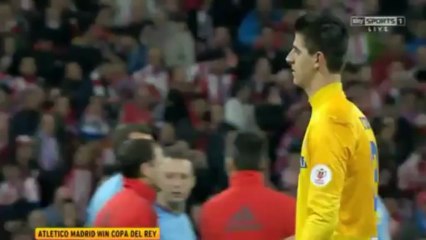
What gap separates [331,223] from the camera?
12.1 feet

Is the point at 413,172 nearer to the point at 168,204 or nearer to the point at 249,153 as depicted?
the point at 249,153

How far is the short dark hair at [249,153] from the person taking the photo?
4.88 metres

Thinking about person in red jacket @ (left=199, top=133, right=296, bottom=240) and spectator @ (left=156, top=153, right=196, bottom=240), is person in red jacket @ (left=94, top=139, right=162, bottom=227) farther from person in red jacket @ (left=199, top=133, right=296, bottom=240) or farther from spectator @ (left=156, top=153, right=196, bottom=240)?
person in red jacket @ (left=199, top=133, right=296, bottom=240)

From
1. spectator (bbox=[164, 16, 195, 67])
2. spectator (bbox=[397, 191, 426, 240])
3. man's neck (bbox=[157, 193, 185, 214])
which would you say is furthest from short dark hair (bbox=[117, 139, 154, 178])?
spectator (bbox=[164, 16, 195, 67])

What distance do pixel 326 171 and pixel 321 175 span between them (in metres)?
0.02

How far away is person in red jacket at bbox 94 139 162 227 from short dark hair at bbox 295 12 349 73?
92 cm

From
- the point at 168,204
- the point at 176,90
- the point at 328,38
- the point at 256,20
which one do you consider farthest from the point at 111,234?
the point at 256,20

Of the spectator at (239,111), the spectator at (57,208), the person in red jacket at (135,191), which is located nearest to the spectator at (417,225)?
the spectator at (239,111)

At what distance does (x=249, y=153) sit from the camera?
492 cm

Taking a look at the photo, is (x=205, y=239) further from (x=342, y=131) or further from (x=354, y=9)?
(x=354, y=9)

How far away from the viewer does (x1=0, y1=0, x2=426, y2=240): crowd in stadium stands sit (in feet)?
26.7

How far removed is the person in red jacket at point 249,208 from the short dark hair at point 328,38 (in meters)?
1.11

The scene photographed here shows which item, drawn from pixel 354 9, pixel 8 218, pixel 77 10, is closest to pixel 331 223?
pixel 8 218

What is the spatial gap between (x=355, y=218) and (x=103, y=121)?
16.9 feet
